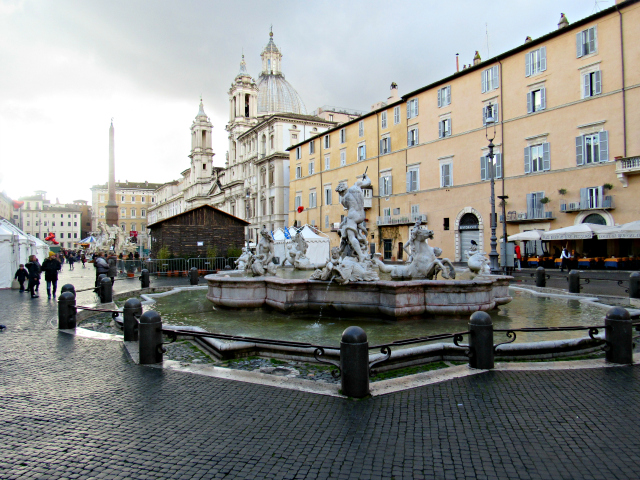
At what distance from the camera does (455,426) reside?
392 cm

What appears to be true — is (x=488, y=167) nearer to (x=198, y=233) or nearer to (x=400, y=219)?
(x=400, y=219)

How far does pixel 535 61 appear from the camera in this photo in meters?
29.3

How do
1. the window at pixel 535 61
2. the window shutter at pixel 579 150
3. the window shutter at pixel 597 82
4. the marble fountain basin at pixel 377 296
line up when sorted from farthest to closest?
the window at pixel 535 61
the window shutter at pixel 579 150
the window shutter at pixel 597 82
the marble fountain basin at pixel 377 296

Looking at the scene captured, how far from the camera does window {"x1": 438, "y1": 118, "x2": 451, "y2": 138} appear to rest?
35656mm

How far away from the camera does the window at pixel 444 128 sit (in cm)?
3566

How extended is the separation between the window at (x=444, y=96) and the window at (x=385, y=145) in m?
6.90

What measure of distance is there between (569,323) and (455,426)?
5.54m

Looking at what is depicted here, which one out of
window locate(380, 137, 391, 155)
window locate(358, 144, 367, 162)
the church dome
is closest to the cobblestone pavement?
window locate(380, 137, 391, 155)

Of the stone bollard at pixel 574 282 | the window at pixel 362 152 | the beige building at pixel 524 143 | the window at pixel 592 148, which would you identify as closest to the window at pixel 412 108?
the beige building at pixel 524 143

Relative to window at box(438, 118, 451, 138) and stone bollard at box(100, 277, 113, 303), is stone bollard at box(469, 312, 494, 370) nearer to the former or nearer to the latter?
stone bollard at box(100, 277, 113, 303)

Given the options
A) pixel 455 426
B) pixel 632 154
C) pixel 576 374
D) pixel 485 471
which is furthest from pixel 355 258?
pixel 632 154

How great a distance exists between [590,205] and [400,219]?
16.8 meters

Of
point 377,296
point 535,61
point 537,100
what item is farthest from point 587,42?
point 377,296

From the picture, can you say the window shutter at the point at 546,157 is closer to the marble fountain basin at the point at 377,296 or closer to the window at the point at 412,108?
the window at the point at 412,108
